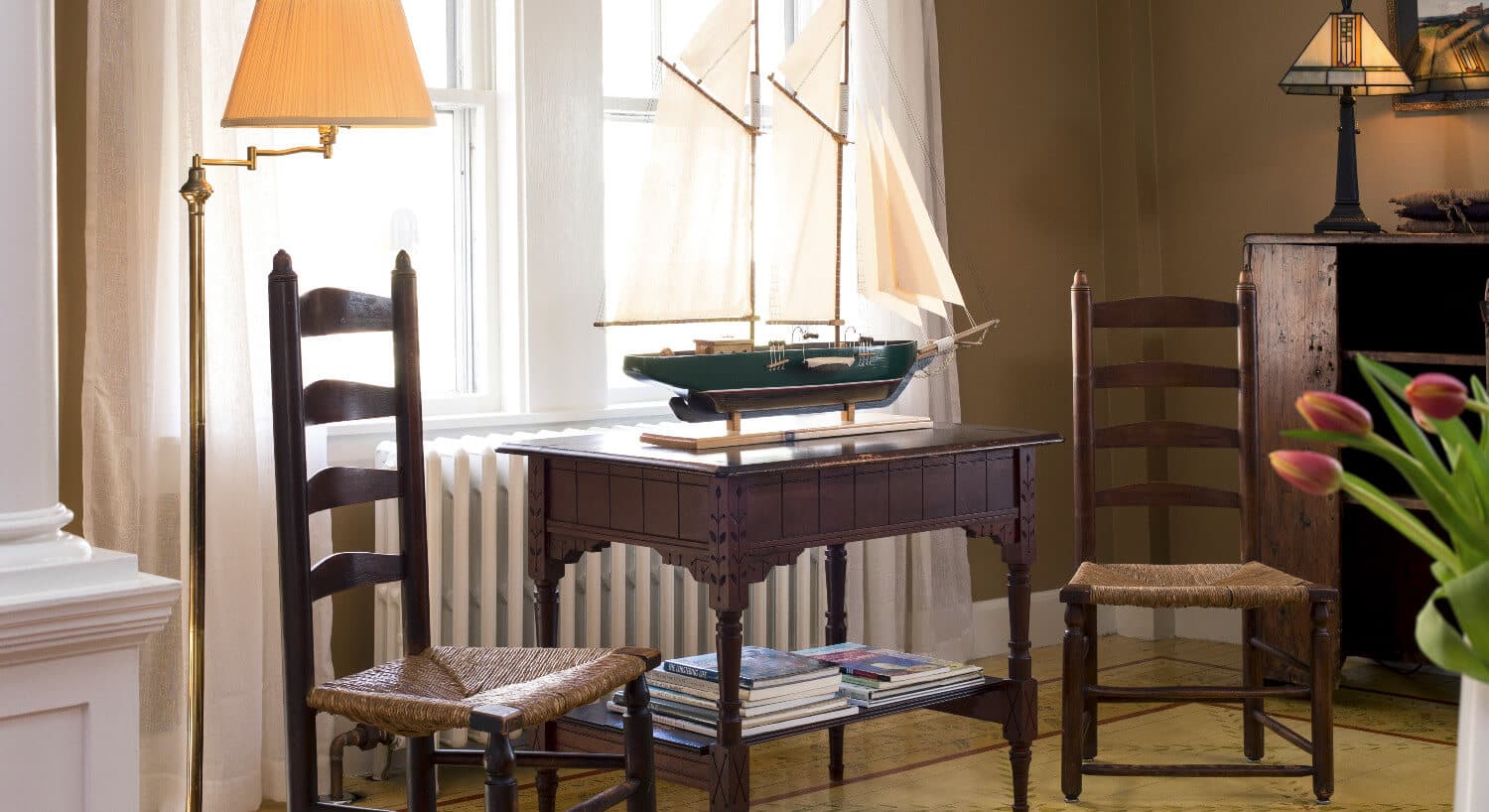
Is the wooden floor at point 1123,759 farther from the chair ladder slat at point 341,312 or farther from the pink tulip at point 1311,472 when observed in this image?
the pink tulip at point 1311,472

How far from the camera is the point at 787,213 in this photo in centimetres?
321

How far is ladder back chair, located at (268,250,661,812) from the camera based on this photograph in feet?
7.23

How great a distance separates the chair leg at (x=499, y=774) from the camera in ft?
6.91

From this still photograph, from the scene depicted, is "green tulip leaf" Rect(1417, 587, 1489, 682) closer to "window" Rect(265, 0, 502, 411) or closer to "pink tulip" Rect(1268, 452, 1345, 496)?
"pink tulip" Rect(1268, 452, 1345, 496)

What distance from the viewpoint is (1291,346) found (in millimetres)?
3977

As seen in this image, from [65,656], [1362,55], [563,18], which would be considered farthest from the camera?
[1362,55]

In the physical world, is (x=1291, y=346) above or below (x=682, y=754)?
above

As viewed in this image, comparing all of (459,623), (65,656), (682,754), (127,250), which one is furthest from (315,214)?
(65,656)

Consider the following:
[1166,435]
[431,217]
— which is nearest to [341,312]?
[431,217]

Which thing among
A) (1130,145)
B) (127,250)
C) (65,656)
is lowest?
(65,656)

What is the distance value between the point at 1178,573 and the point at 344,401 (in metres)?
1.76

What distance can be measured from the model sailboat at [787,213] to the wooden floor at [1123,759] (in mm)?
803

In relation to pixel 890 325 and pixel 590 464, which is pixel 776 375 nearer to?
pixel 590 464

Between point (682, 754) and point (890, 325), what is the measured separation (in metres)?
1.58
